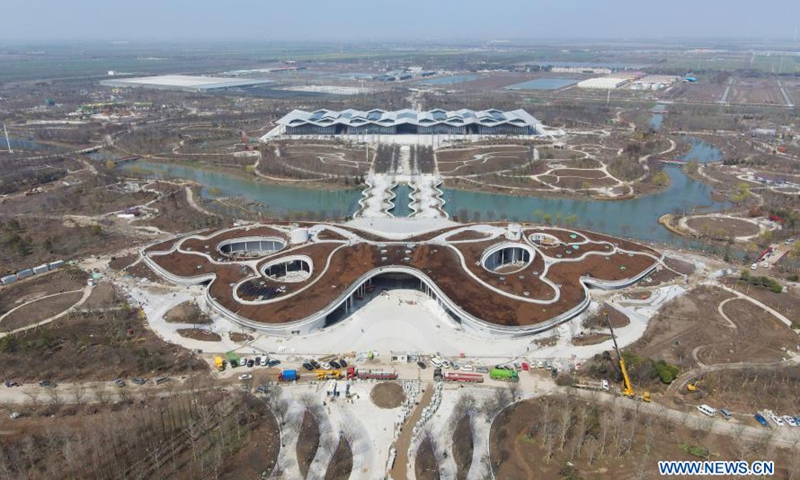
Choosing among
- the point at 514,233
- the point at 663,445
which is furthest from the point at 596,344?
the point at 514,233

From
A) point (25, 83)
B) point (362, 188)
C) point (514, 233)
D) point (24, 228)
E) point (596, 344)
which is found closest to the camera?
point (596, 344)

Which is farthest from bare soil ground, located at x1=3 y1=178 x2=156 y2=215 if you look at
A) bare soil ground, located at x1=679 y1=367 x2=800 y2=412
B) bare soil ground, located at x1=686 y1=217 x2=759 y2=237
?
bare soil ground, located at x1=686 y1=217 x2=759 y2=237

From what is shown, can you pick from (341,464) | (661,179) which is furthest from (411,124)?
(341,464)

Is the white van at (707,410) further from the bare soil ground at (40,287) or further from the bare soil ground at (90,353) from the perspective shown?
the bare soil ground at (40,287)

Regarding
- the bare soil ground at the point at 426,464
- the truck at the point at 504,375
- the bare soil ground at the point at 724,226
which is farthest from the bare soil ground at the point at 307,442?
the bare soil ground at the point at 724,226

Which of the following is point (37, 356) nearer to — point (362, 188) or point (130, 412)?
point (130, 412)

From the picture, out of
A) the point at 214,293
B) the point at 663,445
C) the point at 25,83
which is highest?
the point at 25,83
